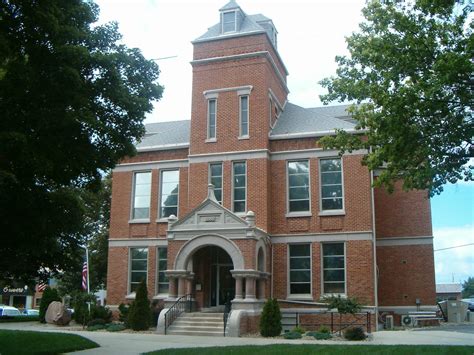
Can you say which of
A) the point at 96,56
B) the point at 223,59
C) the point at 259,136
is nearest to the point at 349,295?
the point at 259,136

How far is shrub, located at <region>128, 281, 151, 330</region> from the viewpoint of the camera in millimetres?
23016

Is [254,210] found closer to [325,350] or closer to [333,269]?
[333,269]

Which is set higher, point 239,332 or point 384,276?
point 384,276

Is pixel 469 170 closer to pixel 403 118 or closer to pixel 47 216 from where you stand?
pixel 403 118

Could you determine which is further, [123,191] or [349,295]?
[123,191]

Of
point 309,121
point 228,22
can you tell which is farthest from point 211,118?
point 228,22

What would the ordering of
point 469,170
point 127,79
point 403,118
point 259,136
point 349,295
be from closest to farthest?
point 127,79
point 403,118
point 469,170
point 349,295
point 259,136

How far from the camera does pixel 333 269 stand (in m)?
24.5

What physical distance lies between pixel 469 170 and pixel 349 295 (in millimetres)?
9277

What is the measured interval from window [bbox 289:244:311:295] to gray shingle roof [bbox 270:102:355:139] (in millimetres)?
5316

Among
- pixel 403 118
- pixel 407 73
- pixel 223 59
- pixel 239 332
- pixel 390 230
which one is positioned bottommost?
pixel 239 332

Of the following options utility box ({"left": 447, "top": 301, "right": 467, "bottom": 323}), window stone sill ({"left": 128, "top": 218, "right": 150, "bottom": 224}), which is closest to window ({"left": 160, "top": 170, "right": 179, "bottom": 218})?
window stone sill ({"left": 128, "top": 218, "right": 150, "bottom": 224})

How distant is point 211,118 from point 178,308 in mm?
9453

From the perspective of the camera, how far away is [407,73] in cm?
1538
